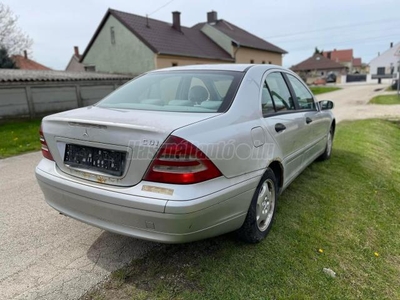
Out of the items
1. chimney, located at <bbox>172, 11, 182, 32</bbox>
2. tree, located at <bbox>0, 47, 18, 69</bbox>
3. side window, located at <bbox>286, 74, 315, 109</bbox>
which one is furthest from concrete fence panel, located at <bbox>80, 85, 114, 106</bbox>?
tree, located at <bbox>0, 47, 18, 69</bbox>

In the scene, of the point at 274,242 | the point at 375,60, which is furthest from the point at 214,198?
the point at 375,60

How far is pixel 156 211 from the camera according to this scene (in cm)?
202

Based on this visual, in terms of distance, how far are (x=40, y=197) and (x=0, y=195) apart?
636 mm

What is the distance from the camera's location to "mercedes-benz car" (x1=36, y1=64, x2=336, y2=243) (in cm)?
205

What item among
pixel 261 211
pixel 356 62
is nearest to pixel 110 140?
pixel 261 211

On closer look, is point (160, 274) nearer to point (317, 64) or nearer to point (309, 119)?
point (309, 119)

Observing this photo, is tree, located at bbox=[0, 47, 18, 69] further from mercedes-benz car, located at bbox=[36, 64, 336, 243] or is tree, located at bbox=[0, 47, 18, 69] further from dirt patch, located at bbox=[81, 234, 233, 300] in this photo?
dirt patch, located at bbox=[81, 234, 233, 300]

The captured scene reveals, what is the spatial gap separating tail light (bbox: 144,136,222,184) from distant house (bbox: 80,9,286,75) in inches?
819

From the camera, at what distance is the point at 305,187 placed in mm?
4203

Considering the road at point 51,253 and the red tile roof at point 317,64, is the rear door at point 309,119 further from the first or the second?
the red tile roof at point 317,64

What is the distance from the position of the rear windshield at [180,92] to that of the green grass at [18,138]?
5.01m

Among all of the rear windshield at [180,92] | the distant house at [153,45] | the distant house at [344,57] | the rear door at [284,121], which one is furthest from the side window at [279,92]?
the distant house at [344,57]

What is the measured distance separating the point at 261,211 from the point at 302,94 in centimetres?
207

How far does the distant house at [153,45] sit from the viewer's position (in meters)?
22.5
